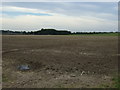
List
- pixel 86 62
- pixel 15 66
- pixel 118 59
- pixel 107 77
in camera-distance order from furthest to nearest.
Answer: pixel 118 59, pixel 86 62, pixel 15 66, pixel 107 77

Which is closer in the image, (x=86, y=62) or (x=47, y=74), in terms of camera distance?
(x=47, y=74)

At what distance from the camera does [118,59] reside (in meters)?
13.5

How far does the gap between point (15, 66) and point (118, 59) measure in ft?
16.9

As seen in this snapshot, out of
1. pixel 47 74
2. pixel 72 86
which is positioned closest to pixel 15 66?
pixel 47 74

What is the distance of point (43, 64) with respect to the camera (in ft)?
38.9

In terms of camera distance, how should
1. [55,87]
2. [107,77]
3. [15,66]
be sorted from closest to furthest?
[55,87] → [107,77] → [15,66]

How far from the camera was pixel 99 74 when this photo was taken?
10195 mm

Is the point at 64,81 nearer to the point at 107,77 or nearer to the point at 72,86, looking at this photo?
the point at 72,86

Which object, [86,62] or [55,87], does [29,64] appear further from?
[55,87]

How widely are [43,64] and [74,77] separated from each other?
251cm

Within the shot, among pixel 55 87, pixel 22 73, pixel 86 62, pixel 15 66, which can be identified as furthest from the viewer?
pixel 86 62

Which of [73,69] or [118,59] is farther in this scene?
[118,59]

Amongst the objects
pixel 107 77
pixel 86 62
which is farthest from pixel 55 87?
pixel 86 62

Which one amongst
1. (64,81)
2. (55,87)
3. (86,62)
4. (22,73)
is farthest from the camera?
(86,62)
